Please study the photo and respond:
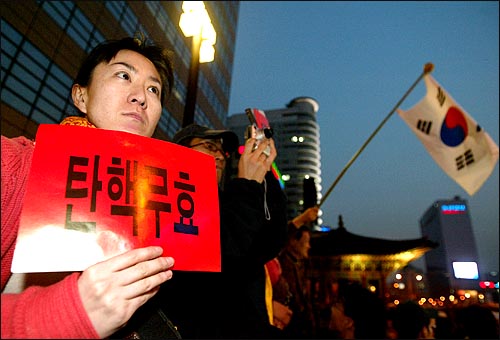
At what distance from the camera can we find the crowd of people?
63 cm

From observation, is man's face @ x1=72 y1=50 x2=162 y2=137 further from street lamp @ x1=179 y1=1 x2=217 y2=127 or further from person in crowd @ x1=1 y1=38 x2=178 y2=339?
street lamp @ x1=179 y1=1 x2=217 y2=127

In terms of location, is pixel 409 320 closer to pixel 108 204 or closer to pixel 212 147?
pixel 212 147

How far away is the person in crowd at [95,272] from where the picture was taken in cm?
60

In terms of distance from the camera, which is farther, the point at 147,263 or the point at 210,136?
the point at 210,136

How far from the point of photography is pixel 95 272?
658 millimetres

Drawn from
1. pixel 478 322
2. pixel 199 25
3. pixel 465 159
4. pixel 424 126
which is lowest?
pixel 478 322

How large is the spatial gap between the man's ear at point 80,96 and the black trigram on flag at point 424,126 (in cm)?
632

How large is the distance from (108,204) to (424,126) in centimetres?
658

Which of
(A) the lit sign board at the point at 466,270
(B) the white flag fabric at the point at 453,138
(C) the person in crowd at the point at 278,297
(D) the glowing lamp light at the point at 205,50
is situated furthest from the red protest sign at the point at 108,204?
(B) the white flag fabric at the point at 453,138

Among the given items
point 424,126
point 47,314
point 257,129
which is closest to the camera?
point 47,314

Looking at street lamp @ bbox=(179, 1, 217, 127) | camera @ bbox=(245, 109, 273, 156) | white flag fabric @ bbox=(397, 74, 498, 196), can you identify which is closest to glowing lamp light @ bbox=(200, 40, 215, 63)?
street lamp @ bbox=(179, 1, 217, 127)

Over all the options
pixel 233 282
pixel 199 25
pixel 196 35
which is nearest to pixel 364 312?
pixel 233 282

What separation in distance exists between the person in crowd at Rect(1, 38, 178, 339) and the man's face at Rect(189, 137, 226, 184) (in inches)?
39.1

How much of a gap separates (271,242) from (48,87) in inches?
609
